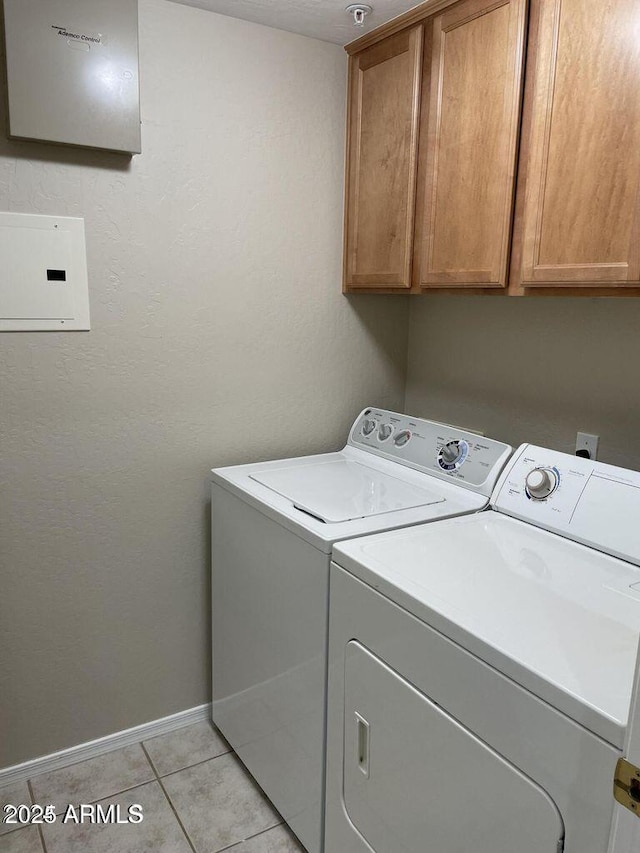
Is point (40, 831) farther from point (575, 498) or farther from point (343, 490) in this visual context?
point (575, 498)

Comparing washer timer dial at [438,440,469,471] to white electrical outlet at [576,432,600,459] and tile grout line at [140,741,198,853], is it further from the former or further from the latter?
tile grout line at [140,741,198,853]

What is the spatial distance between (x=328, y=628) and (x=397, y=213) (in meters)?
1.20

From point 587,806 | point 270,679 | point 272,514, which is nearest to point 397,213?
point 272,514

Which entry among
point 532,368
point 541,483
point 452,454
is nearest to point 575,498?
point 541,483

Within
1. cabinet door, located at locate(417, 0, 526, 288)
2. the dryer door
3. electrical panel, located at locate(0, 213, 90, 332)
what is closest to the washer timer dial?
cabinet door, located at locate(417, 0, 526, 288)

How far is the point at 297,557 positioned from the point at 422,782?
0.58 metres

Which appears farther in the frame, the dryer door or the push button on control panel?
the push button on control panel

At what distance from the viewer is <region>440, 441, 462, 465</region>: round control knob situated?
1884 mm

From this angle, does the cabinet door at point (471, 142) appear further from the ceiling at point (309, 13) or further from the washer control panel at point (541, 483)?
the washer control panel at point (541, 483)

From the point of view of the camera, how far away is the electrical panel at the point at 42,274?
1712 millimetres

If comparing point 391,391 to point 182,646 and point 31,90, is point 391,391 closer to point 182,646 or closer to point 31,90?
point 182,646

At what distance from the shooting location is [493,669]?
1033 millimetres

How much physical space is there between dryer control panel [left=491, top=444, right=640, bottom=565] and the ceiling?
4.13 ft

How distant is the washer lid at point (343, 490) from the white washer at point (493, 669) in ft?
0.53
